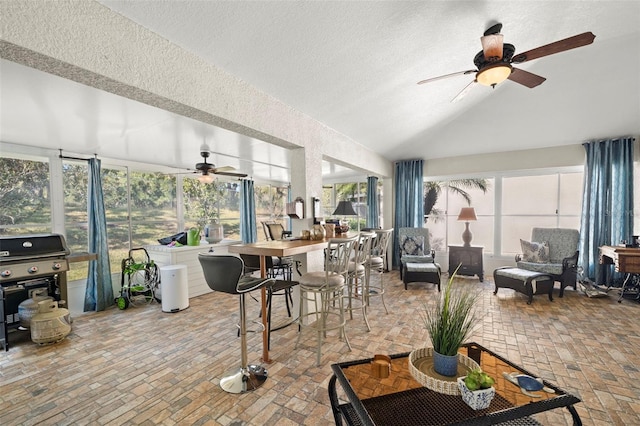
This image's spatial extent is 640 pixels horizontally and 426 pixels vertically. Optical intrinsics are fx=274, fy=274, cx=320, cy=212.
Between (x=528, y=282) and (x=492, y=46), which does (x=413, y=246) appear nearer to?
(x=528, y=282)

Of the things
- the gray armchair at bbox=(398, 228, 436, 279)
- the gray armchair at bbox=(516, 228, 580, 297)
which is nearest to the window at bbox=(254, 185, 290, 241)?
the gray armchair at bbox=(398, 228, 436, 279)

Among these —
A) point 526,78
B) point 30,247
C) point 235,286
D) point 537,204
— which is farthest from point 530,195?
point 30,247

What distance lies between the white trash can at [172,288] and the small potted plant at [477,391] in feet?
11.8

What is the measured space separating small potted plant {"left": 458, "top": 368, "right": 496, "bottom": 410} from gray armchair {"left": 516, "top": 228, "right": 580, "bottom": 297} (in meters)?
3.85

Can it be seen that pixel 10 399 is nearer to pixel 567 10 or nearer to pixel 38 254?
pixel 38 254

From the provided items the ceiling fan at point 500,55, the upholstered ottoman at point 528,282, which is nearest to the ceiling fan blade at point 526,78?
the ceiling fan at point 500,55

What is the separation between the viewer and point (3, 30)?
116 centimetres

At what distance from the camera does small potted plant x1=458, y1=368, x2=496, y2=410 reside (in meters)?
1.17

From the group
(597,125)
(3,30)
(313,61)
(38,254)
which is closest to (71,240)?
(38,254)

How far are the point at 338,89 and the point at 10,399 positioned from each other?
3666 millimetres

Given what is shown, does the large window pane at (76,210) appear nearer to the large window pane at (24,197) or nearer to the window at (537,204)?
the large window pane at (24,197)

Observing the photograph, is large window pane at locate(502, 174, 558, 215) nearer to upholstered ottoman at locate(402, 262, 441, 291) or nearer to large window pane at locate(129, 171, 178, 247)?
upholstered ottoman at locate(402, 262, 441, 291)

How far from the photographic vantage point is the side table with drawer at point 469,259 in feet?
16.5

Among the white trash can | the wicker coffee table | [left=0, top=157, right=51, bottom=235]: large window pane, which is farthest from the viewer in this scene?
the white trash can
